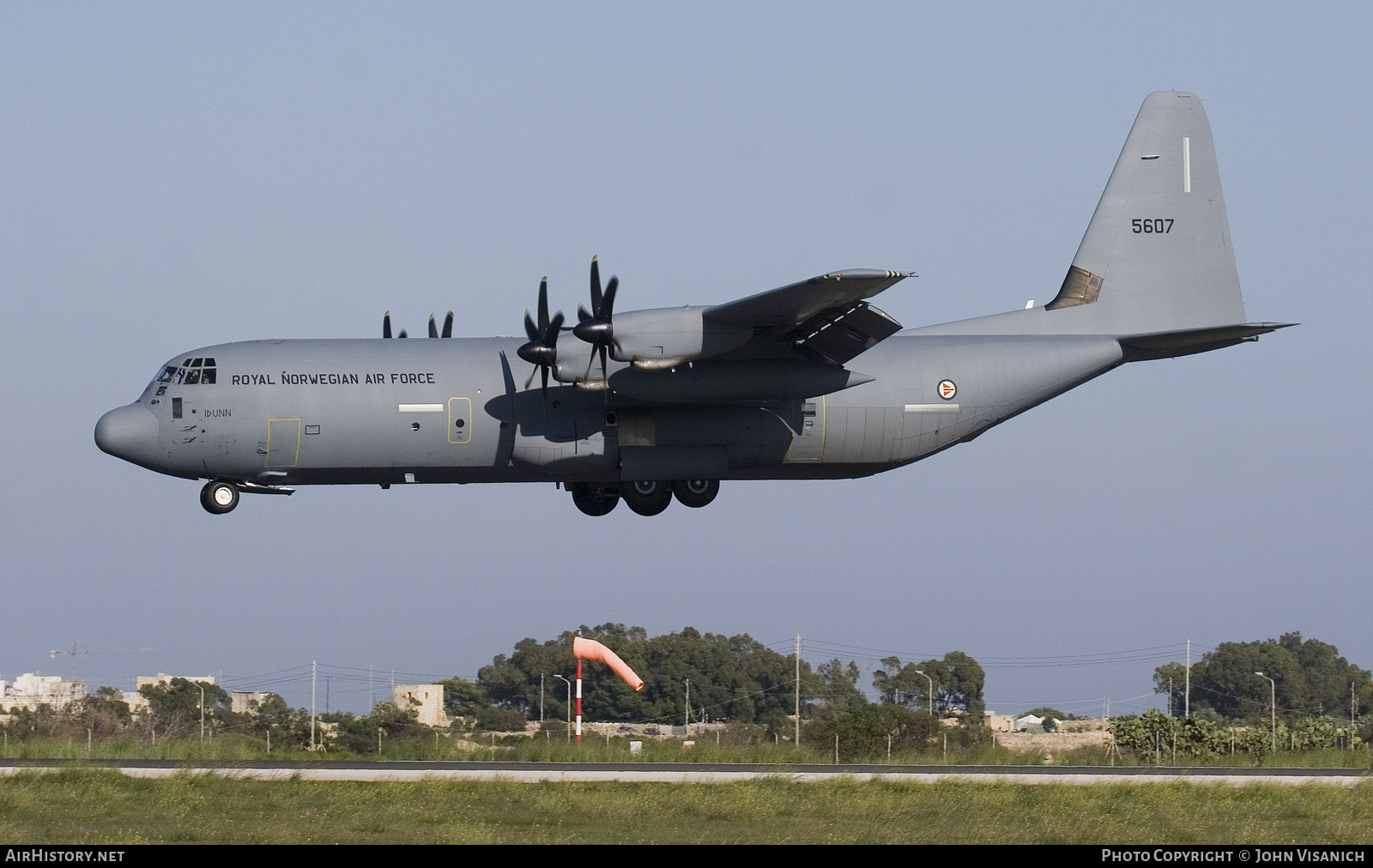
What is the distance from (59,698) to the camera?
35125 millimetres

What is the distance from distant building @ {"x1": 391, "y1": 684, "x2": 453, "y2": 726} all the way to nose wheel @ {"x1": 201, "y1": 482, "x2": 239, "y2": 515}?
46.7 feet

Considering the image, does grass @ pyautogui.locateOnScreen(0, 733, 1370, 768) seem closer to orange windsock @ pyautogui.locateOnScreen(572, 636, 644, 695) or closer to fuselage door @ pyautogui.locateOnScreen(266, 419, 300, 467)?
orange windsock @ pyautogui.locateOnScreen(572, 636, 644, 695)

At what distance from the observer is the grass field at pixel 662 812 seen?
17.7 meters

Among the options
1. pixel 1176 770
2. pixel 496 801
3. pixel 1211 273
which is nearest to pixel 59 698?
pixel 496 801

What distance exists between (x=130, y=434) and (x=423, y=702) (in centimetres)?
1790

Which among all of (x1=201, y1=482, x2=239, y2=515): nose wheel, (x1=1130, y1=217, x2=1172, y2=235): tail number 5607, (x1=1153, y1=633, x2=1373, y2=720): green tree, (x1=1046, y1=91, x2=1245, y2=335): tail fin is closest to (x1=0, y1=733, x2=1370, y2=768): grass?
(x1=201, y1=482, x2=239, y2=515): nose wheel

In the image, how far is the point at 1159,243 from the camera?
29844 mm

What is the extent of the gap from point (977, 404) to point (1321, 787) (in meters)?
8.66

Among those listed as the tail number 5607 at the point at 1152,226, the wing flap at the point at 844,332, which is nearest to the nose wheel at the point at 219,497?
the wing flap at the point at 844,332

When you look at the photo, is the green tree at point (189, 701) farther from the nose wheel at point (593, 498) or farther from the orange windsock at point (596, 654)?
the nose wheel at point (593, 498)

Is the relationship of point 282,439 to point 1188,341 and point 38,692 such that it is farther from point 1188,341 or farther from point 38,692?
point 38,692

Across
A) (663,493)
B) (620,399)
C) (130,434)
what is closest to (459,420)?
(620,399)

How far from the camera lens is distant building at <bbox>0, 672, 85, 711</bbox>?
114 feet

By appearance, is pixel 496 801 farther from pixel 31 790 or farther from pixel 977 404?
pixel 977 404
